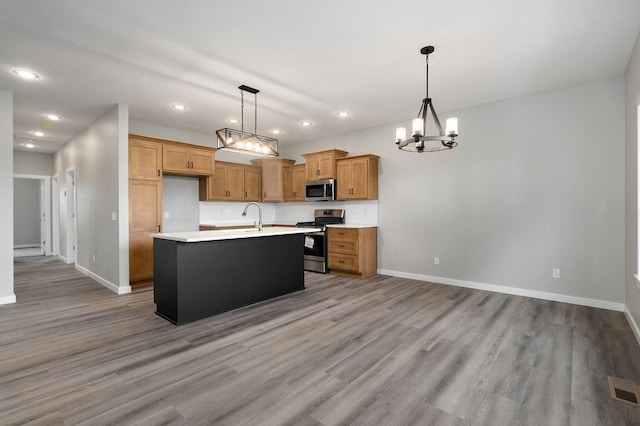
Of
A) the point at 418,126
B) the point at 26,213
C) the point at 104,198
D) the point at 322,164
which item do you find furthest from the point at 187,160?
the point at 26,213

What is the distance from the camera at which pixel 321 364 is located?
2471mm

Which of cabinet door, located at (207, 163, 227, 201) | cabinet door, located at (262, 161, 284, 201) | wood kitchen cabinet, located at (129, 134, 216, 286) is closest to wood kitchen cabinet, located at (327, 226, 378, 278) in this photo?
cabinet door, located at (262, 161, 284, 201)

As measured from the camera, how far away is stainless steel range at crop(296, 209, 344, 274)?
234 inches

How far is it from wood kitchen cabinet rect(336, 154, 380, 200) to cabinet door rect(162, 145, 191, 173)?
275 cm

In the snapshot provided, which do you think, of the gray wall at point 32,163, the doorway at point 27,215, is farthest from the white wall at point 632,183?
the doorway at point 27,215

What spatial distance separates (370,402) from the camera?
6.52 feet

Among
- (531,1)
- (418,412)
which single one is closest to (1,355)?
(418,412)

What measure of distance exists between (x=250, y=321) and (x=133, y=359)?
1142 mm

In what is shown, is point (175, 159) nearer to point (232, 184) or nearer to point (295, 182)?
point (232, 184)

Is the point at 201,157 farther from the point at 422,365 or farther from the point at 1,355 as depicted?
the point at 422,365

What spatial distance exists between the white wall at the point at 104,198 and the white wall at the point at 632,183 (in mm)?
6015

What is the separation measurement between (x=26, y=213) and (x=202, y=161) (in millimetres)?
8358

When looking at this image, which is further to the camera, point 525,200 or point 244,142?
point 525,200

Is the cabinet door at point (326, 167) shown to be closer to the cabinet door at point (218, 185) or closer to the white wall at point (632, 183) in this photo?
the cabinet door at point (218, 185)
